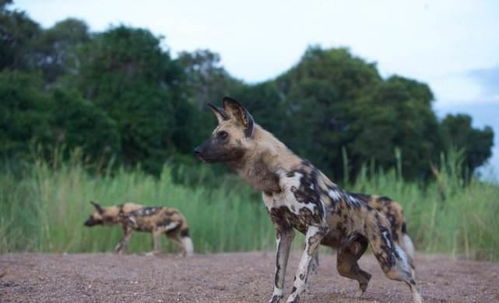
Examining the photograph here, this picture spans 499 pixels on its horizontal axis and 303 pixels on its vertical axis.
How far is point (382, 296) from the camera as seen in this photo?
21.4 feet

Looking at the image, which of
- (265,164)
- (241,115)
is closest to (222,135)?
(241,115)

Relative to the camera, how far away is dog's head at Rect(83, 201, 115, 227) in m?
10.8

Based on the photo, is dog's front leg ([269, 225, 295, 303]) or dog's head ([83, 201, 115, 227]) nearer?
dog's front leg ([269, 225, 295, 303])

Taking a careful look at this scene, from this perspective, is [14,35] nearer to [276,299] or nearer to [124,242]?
[124,242]

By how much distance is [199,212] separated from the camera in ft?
42.9

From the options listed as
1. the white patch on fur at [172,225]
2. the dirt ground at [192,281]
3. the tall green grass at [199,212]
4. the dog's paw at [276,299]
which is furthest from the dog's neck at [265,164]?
the tall green grass at [199,212]

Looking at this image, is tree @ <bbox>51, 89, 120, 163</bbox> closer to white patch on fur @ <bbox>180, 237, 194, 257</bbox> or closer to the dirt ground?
white patch on fur @ <bbox>180, 237, 194, 257</bbox>

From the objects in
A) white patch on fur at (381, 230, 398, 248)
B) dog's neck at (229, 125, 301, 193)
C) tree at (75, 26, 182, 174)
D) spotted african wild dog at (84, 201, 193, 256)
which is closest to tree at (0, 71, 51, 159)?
tree at (75, 26, 182, 174)

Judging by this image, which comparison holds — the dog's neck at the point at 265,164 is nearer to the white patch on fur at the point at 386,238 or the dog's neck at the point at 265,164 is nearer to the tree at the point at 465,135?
the white patch on fur at the point at 386,238

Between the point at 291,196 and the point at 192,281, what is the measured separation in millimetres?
2265

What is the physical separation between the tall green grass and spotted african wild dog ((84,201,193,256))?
0.80m

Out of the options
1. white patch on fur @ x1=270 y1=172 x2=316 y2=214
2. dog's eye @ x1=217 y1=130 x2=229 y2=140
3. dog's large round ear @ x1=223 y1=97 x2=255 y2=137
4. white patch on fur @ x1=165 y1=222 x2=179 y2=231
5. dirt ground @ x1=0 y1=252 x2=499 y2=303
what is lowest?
dirt ground @ x1=0 y1=252 x2=499 y2=303

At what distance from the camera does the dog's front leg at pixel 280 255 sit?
565 centimetres

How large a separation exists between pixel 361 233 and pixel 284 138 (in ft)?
87.1
